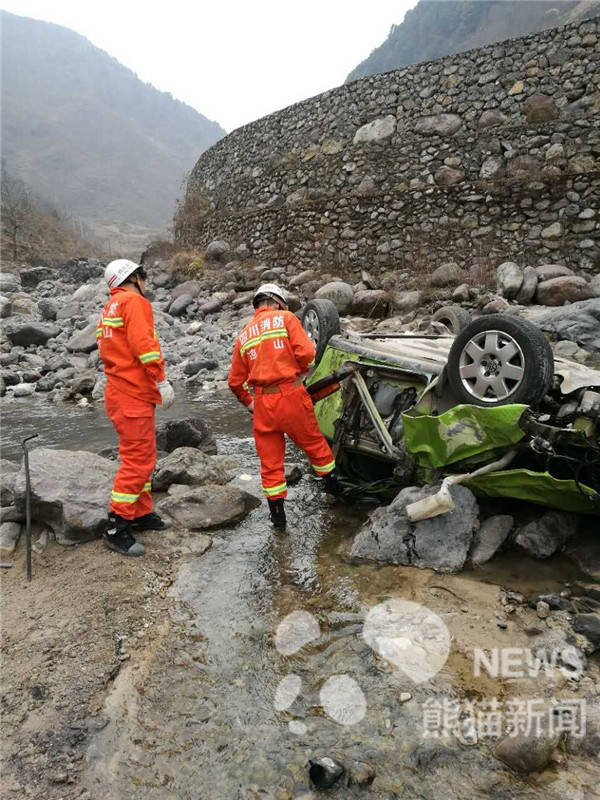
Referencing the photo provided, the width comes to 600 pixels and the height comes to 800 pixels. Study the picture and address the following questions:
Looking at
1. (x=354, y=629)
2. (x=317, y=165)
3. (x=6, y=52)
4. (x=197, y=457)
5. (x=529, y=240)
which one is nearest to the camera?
(x=354, y=629)

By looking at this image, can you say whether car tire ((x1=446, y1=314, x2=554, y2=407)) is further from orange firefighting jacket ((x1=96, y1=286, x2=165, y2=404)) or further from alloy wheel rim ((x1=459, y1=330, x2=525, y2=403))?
orange firefighting jacket ((x1=96, y1=286, x2=165, y2=404))

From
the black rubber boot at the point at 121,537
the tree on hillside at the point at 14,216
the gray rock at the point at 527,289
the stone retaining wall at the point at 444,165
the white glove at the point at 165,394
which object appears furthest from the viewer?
the tree on hillside at the point at 14,216

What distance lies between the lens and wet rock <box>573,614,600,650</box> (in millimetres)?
2344

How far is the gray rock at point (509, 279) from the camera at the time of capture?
32.4 ft

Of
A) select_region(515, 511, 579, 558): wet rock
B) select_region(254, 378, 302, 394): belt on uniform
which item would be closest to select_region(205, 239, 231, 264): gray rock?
select_region(254, 378, 302, 394): belt on uniform

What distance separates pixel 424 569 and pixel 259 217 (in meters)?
14.3

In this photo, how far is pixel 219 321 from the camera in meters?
12.3

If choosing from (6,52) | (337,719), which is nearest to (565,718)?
(337,719)

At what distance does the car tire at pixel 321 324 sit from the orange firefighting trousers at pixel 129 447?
1800mm

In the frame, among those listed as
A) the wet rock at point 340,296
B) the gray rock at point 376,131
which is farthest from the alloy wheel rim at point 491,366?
the gray rock at point 376,131

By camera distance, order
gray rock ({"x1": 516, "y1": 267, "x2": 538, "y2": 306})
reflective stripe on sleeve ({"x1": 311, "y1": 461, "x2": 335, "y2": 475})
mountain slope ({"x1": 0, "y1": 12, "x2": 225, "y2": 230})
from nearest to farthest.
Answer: reflective stripe on sleeve ({"x1": 311, "y1": 461, "x2": 335, "y2": 475})
gray rock ({"x1": 516, "y1": 267, "x2": 538, "y2": 306})
mountain slope ({"x1": 0, "y1": 12, "x2": 225, "y2": 230})

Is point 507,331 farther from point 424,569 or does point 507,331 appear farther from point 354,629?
point 354,629

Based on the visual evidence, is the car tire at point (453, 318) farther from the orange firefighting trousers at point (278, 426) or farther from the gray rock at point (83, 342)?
the gray rock at point (83, 342)

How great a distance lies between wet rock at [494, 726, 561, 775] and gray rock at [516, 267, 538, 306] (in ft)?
29.7
